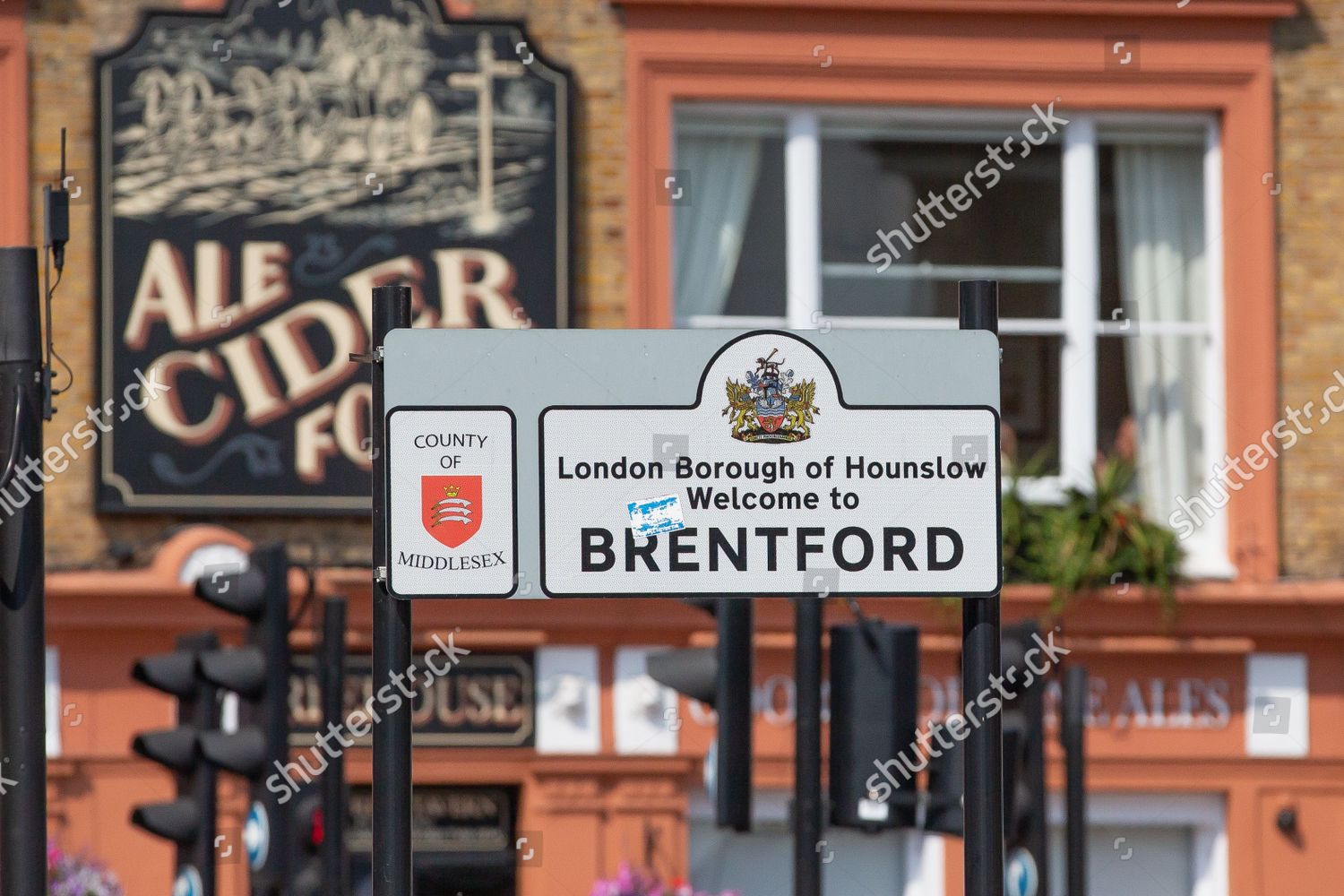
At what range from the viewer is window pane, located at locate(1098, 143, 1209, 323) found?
38.2 ft

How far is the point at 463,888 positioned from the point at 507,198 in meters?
3.86

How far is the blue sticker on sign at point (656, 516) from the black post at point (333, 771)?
4.02 meters

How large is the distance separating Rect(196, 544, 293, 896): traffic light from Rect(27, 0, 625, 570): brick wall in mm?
2488

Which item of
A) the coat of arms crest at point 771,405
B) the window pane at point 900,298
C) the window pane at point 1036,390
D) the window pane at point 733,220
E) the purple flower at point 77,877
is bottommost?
the purple flower at point 77,877

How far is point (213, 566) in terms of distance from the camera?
33.7 feet

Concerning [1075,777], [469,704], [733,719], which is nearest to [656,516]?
[733,719]

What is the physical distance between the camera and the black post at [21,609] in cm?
480

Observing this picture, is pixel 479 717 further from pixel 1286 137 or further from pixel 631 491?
pixel 631 491

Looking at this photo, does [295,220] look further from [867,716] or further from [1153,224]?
[867,716]

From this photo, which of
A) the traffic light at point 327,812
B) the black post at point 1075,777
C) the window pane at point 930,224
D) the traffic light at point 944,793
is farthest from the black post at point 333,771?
the window pane at point 930,224

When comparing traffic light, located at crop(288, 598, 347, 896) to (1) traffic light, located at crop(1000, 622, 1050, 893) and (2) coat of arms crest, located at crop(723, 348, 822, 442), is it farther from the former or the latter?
(2) coat of arms crest, located at crop(723, 348, 822, 442)

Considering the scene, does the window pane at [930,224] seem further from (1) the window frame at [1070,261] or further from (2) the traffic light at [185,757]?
(2) the traffic light at [185,757]

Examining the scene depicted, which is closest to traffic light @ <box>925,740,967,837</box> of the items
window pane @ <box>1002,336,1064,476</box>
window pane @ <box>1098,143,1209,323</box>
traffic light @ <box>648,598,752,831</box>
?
traffic light @ <box>648,598,752,831</box>

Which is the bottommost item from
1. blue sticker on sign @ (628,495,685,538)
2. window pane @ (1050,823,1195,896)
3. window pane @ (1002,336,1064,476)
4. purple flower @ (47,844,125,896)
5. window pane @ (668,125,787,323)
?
window pane @ (1050,823,1195,896)
